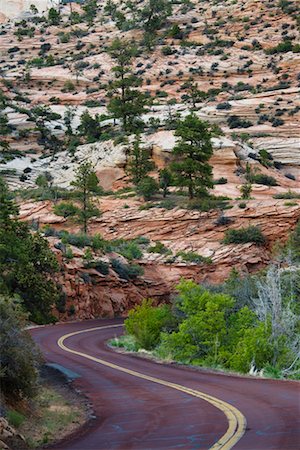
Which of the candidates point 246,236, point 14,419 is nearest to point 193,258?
point 246,236

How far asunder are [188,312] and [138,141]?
1346 inches

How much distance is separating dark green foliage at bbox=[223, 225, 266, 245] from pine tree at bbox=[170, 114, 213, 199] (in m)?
4.49

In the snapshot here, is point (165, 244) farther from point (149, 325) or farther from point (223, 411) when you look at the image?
point (223, 411)

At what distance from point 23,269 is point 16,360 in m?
8.71

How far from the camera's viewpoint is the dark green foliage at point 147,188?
46.8m

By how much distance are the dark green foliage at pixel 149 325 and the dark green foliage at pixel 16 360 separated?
37.8 ft

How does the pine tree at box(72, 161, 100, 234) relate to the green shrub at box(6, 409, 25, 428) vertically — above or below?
above

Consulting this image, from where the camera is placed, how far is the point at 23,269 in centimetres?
1925

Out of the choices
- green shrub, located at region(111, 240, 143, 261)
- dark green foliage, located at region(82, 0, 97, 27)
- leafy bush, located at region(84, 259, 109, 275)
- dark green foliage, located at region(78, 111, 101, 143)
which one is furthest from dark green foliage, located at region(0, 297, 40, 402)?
dark green foliage, located at region(82, 0, 97, 27)

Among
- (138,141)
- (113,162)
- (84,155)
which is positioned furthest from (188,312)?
(84,155)

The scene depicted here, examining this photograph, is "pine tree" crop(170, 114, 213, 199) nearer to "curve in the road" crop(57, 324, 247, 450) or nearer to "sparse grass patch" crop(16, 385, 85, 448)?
"curve in the road" crop(57, 324, 247, 450)

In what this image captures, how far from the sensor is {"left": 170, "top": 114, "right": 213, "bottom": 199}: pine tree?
44844mm

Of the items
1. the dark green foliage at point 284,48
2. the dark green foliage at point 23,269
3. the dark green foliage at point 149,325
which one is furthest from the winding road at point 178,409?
the dark green foliage at point 284,48

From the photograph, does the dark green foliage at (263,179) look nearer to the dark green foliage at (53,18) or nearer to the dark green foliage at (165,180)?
the dark green foliage at (165,180)
